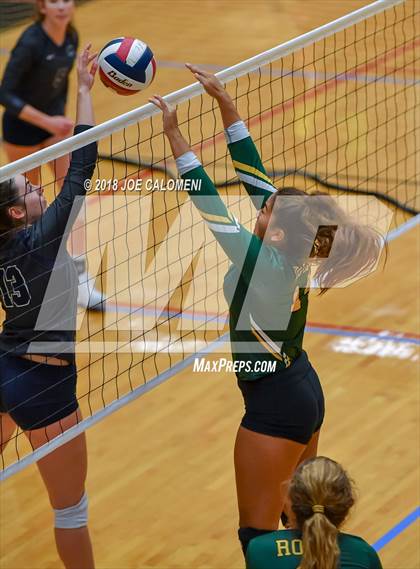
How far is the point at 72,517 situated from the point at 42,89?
4456mm

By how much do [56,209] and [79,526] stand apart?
1.43m

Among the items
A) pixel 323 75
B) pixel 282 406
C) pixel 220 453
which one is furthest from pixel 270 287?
pixel 323 75

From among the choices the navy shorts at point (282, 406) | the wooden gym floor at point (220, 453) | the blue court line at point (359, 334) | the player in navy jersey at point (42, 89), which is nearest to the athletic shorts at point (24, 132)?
the player in navy jersey at point (42, 89)

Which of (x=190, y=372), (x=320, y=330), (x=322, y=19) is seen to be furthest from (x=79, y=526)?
(x=322, y=19)

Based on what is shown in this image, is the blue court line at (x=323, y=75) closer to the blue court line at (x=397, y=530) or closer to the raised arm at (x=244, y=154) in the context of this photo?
the blue court line at (x=397, y=530)

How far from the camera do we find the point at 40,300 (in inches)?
184

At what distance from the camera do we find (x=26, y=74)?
27.5 ft

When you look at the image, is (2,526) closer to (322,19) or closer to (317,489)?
(317,489)

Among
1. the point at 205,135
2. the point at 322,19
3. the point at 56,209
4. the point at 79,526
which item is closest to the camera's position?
the point at 56,209

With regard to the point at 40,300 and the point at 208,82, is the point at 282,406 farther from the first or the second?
the point at 208,82

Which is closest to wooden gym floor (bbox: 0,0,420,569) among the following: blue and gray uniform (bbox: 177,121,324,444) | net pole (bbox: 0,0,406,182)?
blue and gray uniform (bbox: 177,121,324,444)

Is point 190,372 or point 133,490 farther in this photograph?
point 190,372

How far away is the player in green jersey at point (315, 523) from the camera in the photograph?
3311mm

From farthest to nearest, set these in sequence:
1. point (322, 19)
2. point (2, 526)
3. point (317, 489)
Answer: point (322, 19), point (2, 526), point (317, 489)
